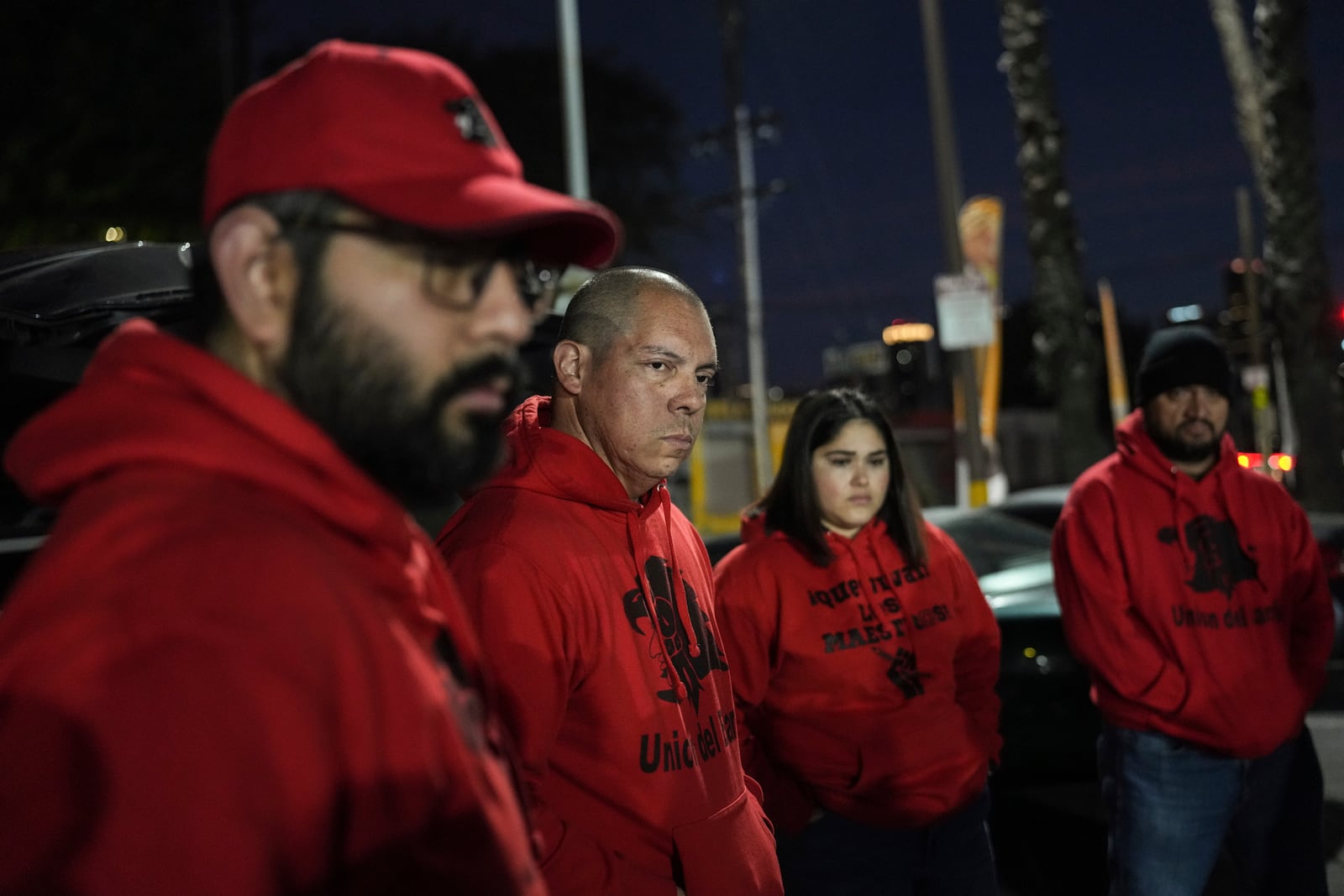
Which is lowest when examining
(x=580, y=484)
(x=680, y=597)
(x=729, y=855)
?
(x=729, y=855)

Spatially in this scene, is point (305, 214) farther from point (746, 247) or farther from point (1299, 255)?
point (746, 247)

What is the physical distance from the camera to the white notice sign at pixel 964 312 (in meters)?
10.2

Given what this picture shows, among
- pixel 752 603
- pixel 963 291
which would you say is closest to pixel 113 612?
pixel 752 603

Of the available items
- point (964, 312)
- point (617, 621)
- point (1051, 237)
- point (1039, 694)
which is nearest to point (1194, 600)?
point (1039, 694)

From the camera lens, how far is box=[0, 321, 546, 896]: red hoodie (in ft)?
2.96

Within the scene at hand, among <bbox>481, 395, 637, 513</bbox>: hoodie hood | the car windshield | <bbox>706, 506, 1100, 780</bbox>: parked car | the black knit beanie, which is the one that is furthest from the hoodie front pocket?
the car windshield

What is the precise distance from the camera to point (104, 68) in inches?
593

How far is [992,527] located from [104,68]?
14.2m

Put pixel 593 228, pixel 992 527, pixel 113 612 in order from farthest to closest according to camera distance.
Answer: pixel 992 527
pixel 593 228
pixel 113 612

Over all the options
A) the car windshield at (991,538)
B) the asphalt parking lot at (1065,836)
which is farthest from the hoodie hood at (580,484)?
the car windshield at (991,538)

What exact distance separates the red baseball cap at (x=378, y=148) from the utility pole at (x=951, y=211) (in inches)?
391

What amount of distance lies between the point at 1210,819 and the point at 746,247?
21.8 m

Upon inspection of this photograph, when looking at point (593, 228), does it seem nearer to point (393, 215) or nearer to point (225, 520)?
point (393, 215)

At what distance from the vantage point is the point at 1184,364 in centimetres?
371
